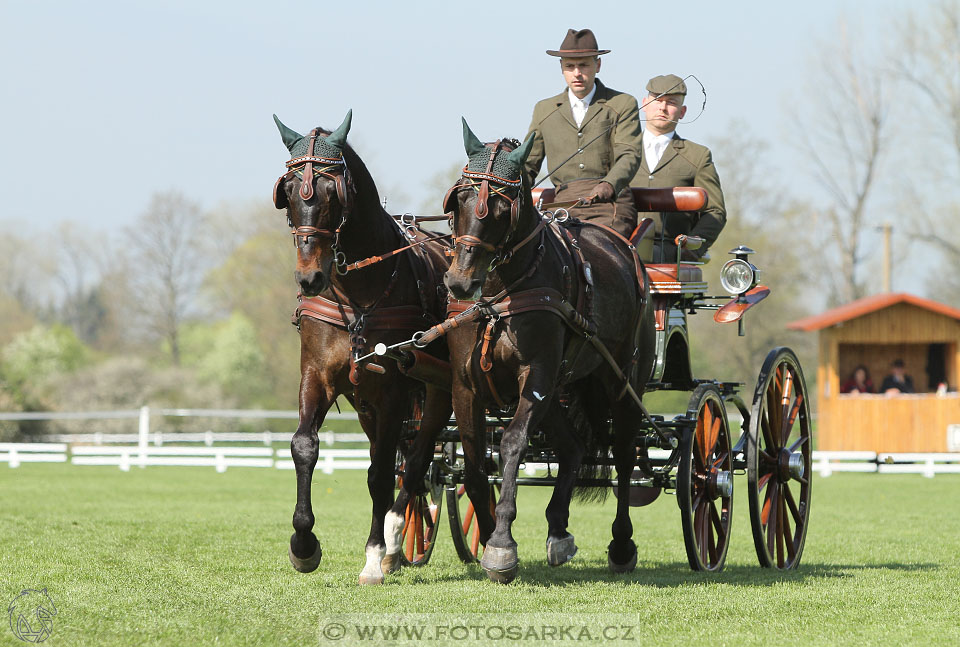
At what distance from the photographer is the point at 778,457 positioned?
8578 mm

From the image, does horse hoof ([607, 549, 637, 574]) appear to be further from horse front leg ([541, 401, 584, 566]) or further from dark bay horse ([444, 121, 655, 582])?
dark bay horse ([444, 121, 655, 582])

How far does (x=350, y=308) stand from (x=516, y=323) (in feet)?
3.13

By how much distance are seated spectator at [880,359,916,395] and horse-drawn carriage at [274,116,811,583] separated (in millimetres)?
17538

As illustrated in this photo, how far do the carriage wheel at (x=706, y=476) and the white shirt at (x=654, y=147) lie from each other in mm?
2232

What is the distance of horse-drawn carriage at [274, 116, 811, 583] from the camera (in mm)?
6320

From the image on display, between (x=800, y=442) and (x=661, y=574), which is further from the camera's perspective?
(x=800, y=442)

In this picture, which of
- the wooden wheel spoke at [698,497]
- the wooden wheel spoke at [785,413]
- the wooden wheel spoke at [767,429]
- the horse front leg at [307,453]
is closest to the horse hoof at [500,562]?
the horse front leg at [307,453]

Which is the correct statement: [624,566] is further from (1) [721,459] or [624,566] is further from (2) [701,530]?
(1) [721,459]

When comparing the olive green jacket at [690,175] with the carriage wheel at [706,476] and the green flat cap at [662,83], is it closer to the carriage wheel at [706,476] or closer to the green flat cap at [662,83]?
the green flat cap at [662,83]

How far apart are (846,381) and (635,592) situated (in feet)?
66.2

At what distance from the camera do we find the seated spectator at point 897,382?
982 inches

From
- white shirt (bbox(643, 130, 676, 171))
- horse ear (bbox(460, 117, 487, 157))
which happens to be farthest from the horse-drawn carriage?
white shirt (bbox(643, 130, 676, 171))

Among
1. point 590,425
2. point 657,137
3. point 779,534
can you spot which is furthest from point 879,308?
point 590,425

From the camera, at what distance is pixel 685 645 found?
5051 mm
